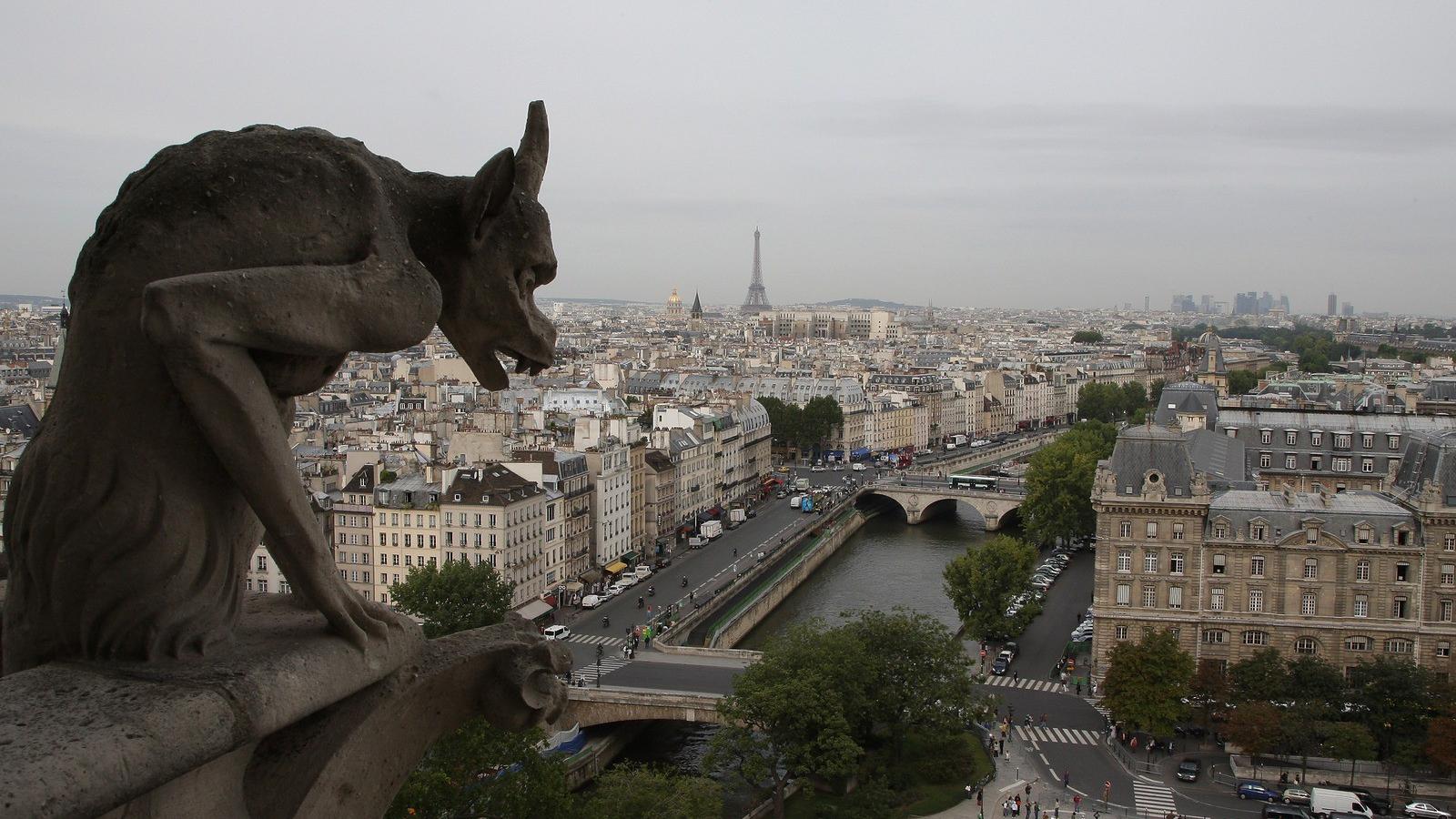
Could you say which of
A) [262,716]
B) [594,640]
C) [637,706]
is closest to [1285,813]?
[637,706]

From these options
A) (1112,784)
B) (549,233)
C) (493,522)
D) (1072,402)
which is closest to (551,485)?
(493,522)

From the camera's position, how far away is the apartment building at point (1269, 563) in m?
32.6

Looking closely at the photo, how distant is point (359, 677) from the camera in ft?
14.3

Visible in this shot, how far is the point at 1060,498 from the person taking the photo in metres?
54.2

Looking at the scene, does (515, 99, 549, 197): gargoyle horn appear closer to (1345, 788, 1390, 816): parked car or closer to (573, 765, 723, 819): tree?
(573, 765, 723, 819): tree

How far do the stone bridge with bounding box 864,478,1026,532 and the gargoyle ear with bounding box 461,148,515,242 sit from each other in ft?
193

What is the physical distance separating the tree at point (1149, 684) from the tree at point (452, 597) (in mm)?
14689

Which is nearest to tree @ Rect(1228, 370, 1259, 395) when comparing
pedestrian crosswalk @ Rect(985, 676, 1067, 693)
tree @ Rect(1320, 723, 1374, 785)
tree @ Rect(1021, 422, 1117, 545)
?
tree @ Rect(1021, 422, 1117, 545)

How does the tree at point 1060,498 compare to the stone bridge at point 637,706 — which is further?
the tree at point 1060,498

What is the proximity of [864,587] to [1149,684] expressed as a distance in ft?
64.6

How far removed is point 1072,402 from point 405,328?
117344 mm

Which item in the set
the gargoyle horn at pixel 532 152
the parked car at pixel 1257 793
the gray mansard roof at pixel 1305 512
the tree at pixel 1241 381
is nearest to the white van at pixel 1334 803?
the parked car at pixel 1257 793

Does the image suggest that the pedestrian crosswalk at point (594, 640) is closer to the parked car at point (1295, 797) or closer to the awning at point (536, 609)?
the awning at point (536, 609)

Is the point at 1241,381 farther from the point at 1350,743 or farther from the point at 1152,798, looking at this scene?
the point at 1152,798
